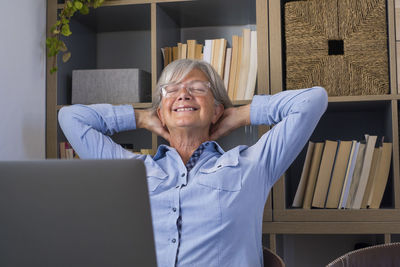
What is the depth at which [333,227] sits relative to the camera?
72.3 inches

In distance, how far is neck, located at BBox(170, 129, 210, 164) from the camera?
1.66m

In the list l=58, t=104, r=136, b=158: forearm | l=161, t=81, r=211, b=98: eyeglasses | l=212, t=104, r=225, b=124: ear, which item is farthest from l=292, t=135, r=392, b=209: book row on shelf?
l=58, t=104, r=136, b=158: forearm

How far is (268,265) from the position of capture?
141 cm

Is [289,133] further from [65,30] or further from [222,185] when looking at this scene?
[65,30]

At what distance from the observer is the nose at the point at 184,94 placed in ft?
5.24

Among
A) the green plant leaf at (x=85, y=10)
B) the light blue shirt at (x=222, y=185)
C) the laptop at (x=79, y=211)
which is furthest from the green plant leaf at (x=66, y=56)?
the laptop at (x=79, y=211)

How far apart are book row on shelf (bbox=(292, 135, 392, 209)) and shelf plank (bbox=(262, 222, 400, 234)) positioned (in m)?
0.07

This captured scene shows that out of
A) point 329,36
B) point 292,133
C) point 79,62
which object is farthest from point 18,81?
point 329,36

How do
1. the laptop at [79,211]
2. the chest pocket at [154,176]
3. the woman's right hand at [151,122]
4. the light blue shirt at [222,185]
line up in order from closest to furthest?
the laptop at [79,211], the light blue shirt at [222,185], the chest pocket at [154,176], the woman's right hand at [151,122]

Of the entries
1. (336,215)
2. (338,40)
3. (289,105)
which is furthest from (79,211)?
(338,40)

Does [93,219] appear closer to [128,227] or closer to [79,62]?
[128,227]

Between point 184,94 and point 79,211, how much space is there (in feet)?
3.35

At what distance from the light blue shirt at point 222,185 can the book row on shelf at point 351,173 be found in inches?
14.6

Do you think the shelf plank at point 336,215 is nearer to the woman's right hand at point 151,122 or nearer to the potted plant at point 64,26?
the woman's right hand at point 151,122
